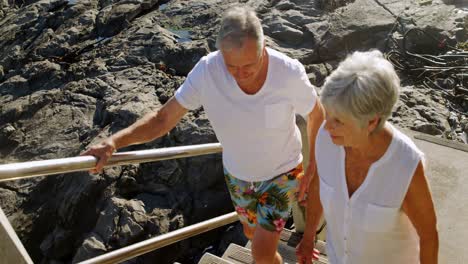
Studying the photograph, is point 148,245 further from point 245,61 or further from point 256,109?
point 245,61

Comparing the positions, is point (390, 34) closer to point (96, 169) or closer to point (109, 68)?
point (109, 68)

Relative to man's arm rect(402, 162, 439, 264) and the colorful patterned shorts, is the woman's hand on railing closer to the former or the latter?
the colorful patterned shorts

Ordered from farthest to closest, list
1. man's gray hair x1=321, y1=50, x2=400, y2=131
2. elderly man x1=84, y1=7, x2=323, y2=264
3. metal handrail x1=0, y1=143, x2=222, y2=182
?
1. elderly man x1=84, y1=7, x2=323, y2=264
2. metal handrail x1=0, y1=143, x2=222, y2=182
3. man's gray hair x1=321, y1=50, x2=400, y2=131

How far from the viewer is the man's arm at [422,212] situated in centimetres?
166

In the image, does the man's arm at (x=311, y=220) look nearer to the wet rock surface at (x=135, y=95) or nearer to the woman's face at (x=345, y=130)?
the woman's face at (x=345, y=130)

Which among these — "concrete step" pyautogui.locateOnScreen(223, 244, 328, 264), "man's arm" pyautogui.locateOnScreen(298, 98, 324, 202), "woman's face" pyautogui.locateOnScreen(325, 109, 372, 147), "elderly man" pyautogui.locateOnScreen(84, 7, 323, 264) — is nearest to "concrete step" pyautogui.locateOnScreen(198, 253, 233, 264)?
"concrete step" pyautogui.locateOnScreen(223, 244, 328, 264)

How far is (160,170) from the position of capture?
669 centimetres

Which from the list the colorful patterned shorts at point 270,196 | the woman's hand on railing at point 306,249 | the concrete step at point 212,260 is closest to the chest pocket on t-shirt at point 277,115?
the colorful patterned shorts at point 270,196

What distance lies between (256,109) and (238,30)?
41 cm

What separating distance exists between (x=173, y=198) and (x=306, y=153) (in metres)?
3.73

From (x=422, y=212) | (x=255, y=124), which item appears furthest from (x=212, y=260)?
(x=422, y=212)

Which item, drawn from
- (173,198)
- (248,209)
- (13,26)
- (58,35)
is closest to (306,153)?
(248,209)

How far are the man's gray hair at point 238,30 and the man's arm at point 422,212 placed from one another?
844mm

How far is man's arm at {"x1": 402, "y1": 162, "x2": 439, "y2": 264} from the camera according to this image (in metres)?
1.66
